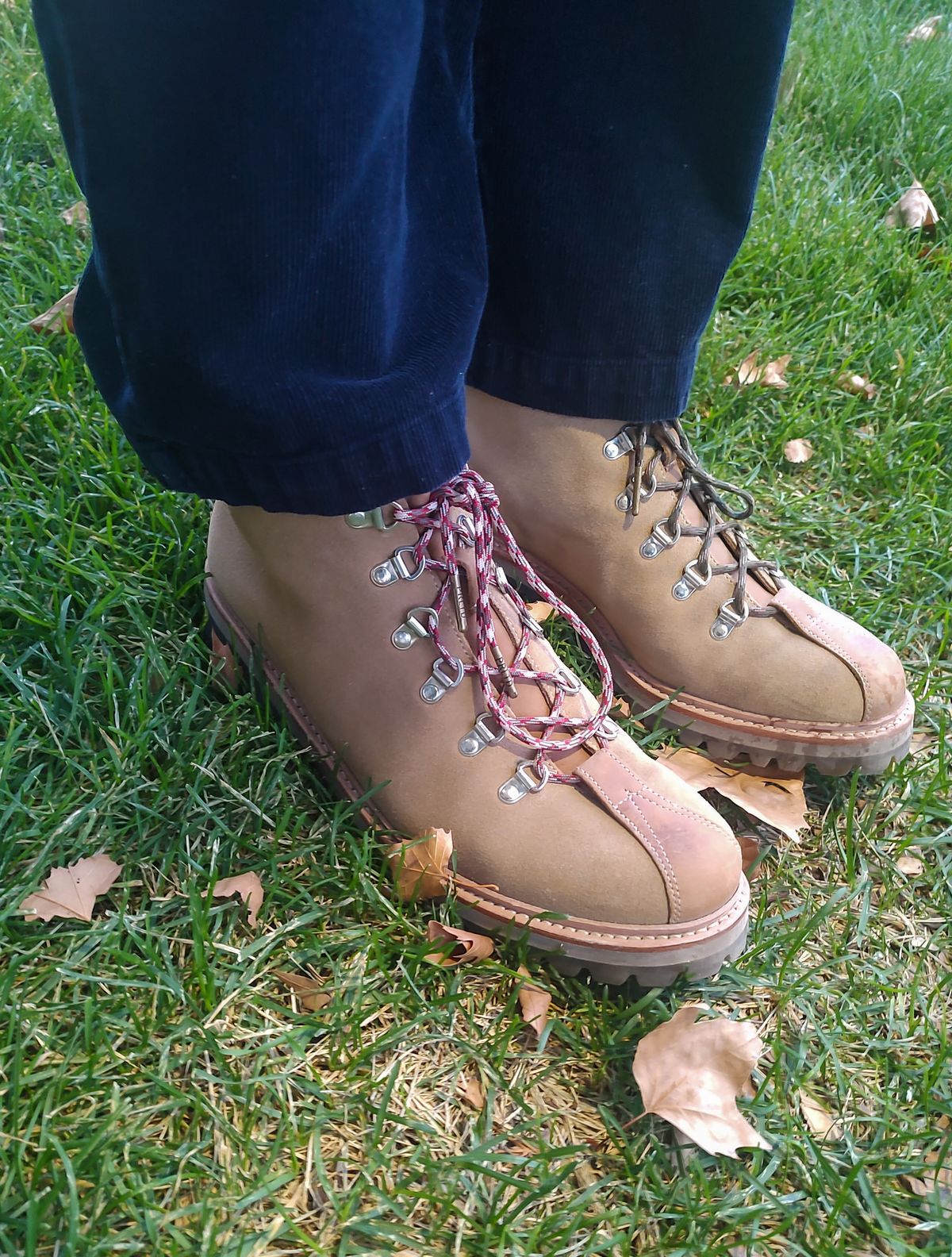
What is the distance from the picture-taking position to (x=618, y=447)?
1283 millimetres

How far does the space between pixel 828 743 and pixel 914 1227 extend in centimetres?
56

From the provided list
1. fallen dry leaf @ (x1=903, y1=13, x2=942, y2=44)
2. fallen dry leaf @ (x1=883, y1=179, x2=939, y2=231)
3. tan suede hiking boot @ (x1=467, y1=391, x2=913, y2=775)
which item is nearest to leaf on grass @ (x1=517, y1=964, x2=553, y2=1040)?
tan suede hiking boot @ (x1=467, y1=391, x2=913, y2=775)

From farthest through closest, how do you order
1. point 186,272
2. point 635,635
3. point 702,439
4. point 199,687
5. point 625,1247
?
point 702,439
point 635,635
point 199,687
point 625,1247
point 186,272

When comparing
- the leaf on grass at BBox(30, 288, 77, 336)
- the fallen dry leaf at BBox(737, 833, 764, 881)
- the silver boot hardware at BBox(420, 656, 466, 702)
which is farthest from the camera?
the leaf on grass at BBox(30, 288, 77, 336)

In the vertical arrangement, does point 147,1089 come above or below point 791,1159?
above

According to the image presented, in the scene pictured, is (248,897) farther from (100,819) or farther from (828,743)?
(828,743)

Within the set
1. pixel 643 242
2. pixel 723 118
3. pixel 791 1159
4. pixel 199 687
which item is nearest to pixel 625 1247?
pixel 791 1159

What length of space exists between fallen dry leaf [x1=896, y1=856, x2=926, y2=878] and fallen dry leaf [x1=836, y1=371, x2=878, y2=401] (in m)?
1.23

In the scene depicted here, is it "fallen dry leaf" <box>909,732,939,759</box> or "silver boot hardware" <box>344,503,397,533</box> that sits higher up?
"silver boot hardware" <box>344,503,397,533</box>

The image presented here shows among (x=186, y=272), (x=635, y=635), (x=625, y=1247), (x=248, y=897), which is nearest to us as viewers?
(x=186, y=272)

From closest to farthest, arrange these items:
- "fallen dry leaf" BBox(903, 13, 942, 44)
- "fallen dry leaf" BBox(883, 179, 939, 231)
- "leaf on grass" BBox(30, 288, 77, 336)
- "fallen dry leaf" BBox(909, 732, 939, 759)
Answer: "fallen dry leaf" BBox(909, 732, 939, 759)
"leaf on grass" BBox(30, 288, 77, 336)
"fallen dry leaf" BBox(883, 179, 939, 231)
"fallen dry leaf" BBox(903, 13, 942, 44)

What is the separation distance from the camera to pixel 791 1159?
0.98 metres

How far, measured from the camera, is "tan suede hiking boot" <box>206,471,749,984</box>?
1.05m

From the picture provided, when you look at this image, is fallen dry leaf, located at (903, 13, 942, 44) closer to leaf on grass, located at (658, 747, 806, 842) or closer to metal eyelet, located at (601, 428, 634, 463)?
metal eyelet, located at (601, 428, 634, 463)
